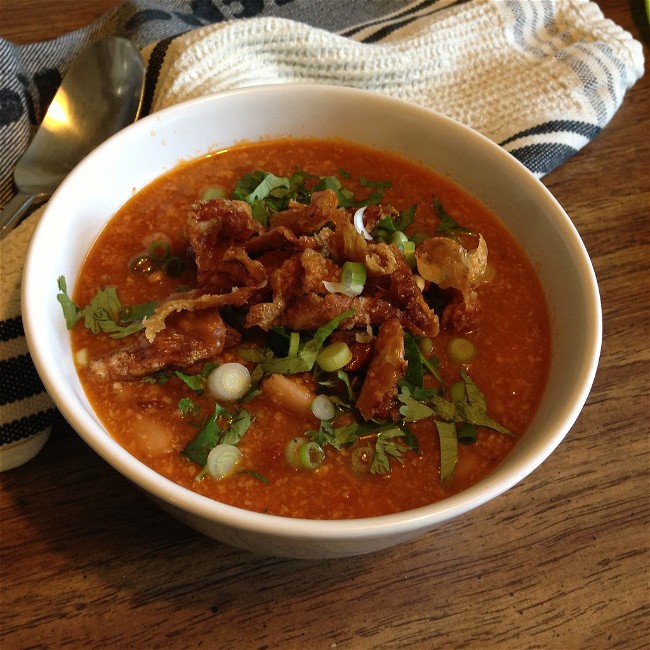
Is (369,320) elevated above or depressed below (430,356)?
above

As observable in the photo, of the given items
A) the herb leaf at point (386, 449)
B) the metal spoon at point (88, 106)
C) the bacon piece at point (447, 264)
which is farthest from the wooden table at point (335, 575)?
the metal spoon at point (88, 106)

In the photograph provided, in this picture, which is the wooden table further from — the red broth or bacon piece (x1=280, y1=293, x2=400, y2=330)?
bacon piece (x1=280, y1=293, x2=400, y2=330)

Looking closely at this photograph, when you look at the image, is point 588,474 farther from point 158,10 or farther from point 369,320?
point 158,10

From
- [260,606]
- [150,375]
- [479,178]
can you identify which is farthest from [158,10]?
[260,606]

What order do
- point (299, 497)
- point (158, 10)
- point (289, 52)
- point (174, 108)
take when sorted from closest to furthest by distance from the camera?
1. point (299, 497)
2. point (174, 108)
3. point (289, 52)
4. point (158, 10)

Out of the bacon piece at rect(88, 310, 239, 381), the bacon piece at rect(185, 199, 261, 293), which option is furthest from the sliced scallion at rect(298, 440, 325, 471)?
the bacon piece at rect(185, 199, 261, 293)

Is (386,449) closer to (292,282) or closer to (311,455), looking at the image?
(311,455)
